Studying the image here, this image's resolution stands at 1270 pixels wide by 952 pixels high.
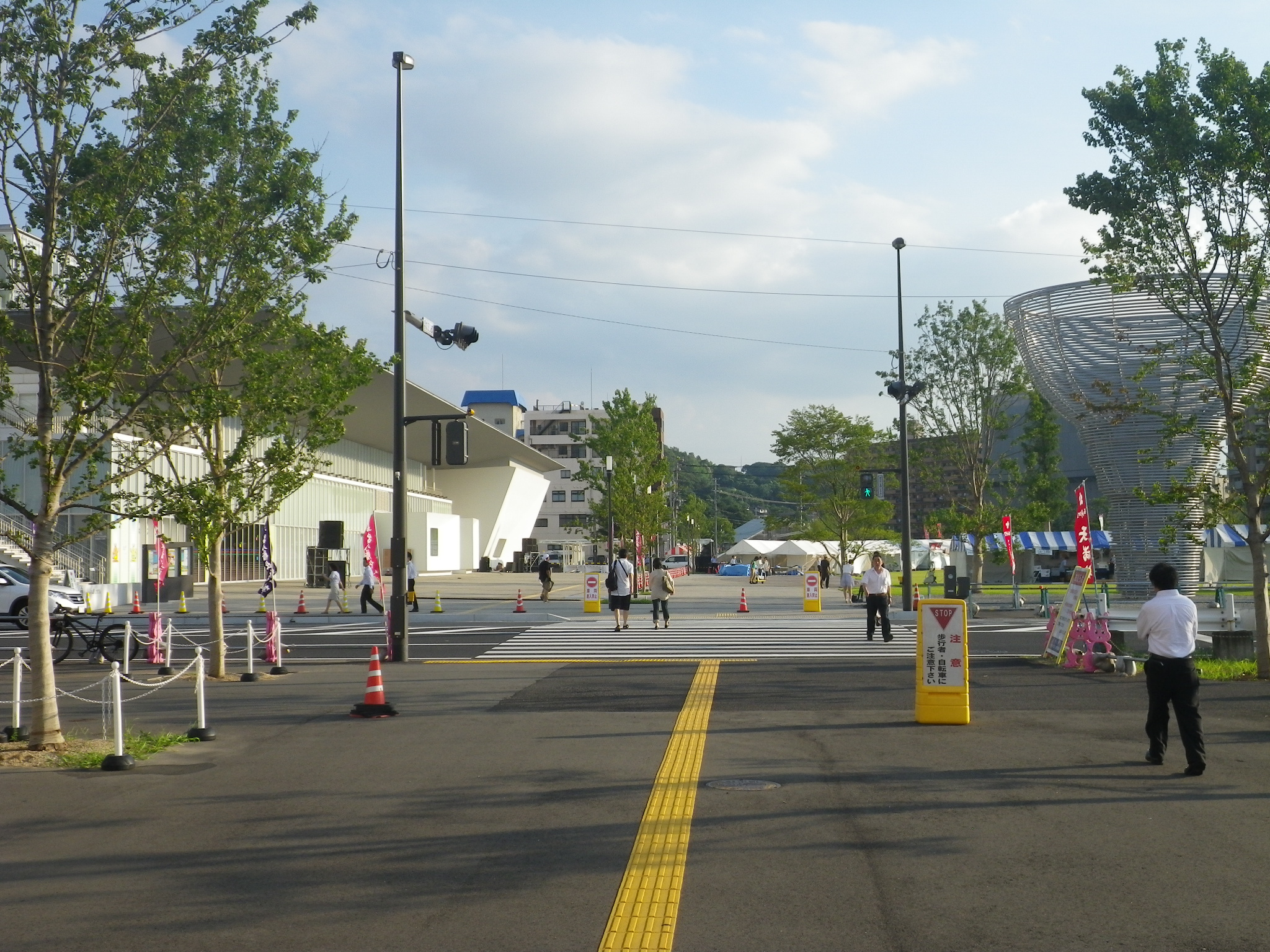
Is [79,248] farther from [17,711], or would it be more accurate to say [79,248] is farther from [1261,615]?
[1261,615]

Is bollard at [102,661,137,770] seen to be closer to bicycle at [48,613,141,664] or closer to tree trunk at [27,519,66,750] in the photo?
tree trunk at [27,519,66,750]

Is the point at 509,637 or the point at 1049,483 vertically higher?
the point at 1049,483

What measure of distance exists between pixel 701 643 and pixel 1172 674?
48.3 feet

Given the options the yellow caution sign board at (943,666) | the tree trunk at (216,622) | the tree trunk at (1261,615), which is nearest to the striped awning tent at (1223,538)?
the tree trunk at (1261,615)

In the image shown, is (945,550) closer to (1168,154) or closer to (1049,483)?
(1049,483)

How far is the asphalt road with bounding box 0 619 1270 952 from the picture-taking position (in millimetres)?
5625

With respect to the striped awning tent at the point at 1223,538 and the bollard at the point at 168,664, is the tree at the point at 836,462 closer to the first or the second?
the striped awning tent at the point at 1223,538

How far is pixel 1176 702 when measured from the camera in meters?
9.47

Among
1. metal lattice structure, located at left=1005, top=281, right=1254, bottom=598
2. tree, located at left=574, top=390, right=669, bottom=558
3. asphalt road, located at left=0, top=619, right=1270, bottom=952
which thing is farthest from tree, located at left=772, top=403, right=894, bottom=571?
asphalt road, located at left=0, top=619, right=1270, bottom=952

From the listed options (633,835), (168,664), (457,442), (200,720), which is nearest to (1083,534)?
(457,442)

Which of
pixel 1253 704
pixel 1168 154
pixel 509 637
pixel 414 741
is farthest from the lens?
pixel 509 637

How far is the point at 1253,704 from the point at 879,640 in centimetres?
1077

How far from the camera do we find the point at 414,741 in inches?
451

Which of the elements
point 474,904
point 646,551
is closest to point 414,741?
point 474,904
